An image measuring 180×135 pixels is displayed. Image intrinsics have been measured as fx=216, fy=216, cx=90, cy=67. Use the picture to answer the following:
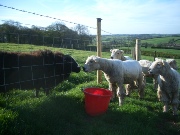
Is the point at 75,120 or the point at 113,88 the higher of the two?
the point at 113,88

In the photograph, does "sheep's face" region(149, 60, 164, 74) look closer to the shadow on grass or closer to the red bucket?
the shadow on grass

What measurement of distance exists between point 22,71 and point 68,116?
6.84 ft

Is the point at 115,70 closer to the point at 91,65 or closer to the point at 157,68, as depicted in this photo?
the point at 91,65

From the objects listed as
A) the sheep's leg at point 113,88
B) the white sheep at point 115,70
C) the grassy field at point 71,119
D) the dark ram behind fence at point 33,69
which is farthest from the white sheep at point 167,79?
the dark ram behind fence at point 33,69

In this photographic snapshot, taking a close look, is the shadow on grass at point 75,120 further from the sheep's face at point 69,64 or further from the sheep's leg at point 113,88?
the sheep's face at point 69,64

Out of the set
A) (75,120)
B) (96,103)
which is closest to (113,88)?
(96,103)

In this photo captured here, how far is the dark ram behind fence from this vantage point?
633 cm

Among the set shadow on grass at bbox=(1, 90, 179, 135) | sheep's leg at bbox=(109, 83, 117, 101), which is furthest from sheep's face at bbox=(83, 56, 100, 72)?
shadow on grass at bbox=(1, 90, 179, 135)

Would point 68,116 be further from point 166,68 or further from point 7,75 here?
point 166,68

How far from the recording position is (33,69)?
274 inches

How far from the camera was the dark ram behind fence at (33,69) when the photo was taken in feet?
20.8

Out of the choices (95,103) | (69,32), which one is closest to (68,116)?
(95,103)

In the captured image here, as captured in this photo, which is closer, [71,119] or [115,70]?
[71,119]

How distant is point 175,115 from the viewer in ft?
23.1
